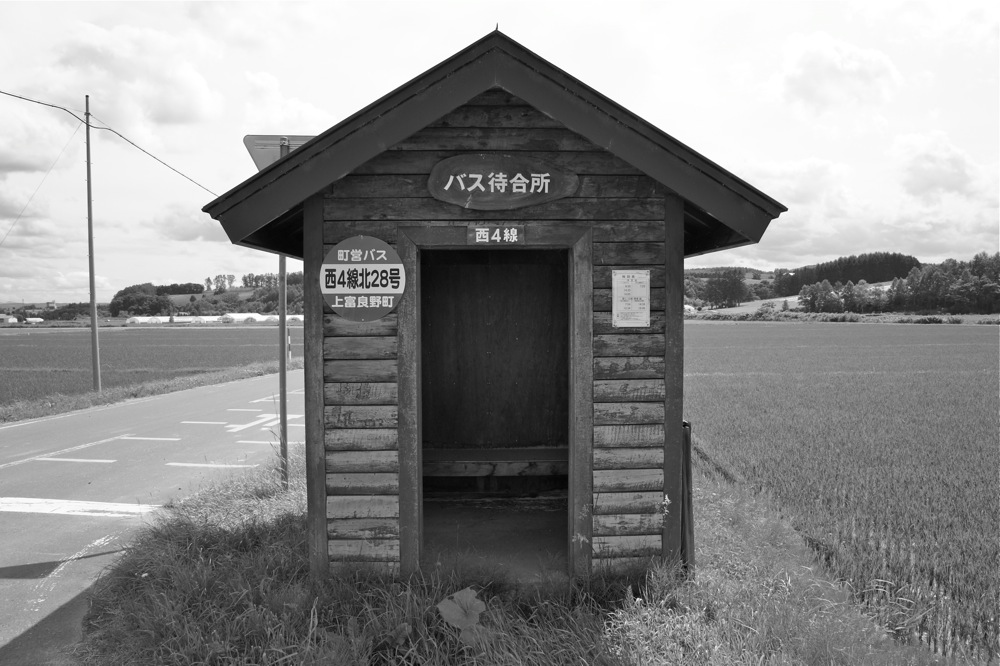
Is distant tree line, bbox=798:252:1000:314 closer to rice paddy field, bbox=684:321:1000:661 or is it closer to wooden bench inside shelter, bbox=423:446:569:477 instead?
rice paddy field, bbox=684:321:1000:661

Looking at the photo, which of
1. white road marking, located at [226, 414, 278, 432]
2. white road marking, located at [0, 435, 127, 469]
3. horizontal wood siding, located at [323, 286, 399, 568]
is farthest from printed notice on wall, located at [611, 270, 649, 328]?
white road marking, located at [226, 414, 278, 432]

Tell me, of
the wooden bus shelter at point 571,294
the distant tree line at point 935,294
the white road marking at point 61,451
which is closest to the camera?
the wooden bus shelter at point 571,294

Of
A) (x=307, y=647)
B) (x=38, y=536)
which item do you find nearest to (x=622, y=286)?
(x=307, y=647)

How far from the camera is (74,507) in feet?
21.6

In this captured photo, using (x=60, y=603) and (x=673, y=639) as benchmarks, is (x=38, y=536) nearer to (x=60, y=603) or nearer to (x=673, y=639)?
(x=60, y=603)

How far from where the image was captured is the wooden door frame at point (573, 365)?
4043 mm

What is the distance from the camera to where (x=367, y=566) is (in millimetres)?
4066

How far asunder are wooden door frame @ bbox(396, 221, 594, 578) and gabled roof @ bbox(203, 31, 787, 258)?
22.5 inches

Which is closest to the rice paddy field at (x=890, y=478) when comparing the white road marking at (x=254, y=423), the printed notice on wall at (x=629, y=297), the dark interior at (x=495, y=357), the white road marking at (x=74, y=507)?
the printed notice on wall at (x=629, y=297)

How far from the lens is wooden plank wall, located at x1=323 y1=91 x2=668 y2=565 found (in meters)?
4.05

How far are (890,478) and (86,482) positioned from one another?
362 inches

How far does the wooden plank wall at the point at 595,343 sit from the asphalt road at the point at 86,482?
199 cm

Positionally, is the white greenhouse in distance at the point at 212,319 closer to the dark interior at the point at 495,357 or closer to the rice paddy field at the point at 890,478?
the rice paddy field at the point at 890,478

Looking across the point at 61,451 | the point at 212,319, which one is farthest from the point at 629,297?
the point at 212,319
